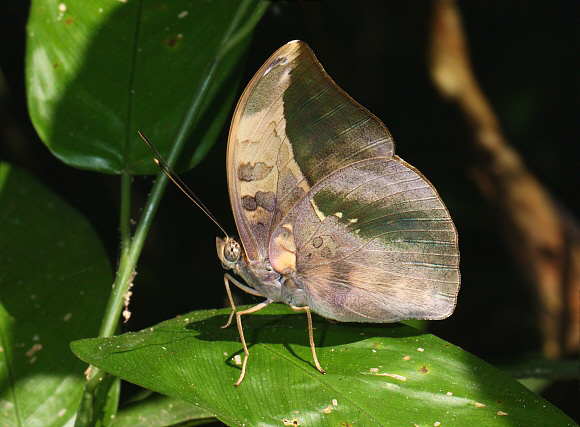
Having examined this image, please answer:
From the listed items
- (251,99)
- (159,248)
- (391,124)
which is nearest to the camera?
(251,99)

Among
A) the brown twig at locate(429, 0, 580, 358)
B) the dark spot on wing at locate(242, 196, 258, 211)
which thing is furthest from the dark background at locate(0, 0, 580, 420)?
the dark spot on wing at locate(242, 196, 258, 211)

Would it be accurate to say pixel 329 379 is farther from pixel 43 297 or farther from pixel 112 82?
pixel 112 82

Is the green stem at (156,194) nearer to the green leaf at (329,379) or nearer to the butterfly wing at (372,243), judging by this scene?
the green leaf at (329,379)

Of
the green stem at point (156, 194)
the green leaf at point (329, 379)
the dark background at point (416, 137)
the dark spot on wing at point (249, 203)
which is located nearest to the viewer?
the green leaf at point (329, 379)

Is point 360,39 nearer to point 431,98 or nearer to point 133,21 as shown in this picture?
point 431,98

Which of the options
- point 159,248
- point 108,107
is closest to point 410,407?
point 108,107

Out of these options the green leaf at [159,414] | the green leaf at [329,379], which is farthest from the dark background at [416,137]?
the green leaf at [329,379]

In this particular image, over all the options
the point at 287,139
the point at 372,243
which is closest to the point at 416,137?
the point at 372,243

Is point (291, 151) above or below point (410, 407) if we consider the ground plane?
above
